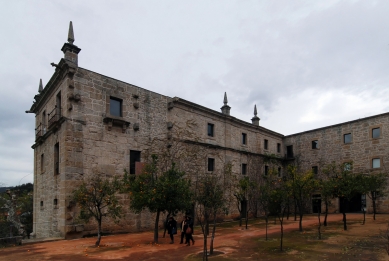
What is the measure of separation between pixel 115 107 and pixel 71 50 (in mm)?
4038

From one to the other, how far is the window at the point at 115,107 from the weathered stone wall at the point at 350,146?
21.0 m

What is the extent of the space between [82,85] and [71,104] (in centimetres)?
129

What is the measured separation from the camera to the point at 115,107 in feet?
57.9

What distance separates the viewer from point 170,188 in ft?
41.3

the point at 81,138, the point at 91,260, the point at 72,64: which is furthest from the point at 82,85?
the point at 91,260

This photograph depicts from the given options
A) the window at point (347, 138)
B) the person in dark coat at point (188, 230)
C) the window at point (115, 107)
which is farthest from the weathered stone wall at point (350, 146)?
the window at point (115, 107)

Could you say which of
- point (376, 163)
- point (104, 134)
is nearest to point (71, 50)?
point (104, 134)

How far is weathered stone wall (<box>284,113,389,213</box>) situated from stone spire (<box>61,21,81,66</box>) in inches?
948

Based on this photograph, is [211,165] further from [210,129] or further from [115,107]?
[115,107]

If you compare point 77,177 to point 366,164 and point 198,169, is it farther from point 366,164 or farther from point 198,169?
point 366,164

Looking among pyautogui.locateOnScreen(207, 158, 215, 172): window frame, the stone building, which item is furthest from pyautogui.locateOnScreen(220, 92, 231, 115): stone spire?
pyautogui.locateOnScreen(207, 158, 215, 172): window frame

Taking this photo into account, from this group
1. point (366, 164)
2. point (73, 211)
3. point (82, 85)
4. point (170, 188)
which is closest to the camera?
point (170, 188)

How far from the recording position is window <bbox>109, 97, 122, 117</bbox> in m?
17.4

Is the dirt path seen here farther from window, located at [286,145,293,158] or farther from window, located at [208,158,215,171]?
window, located at [286,145,293,158]
